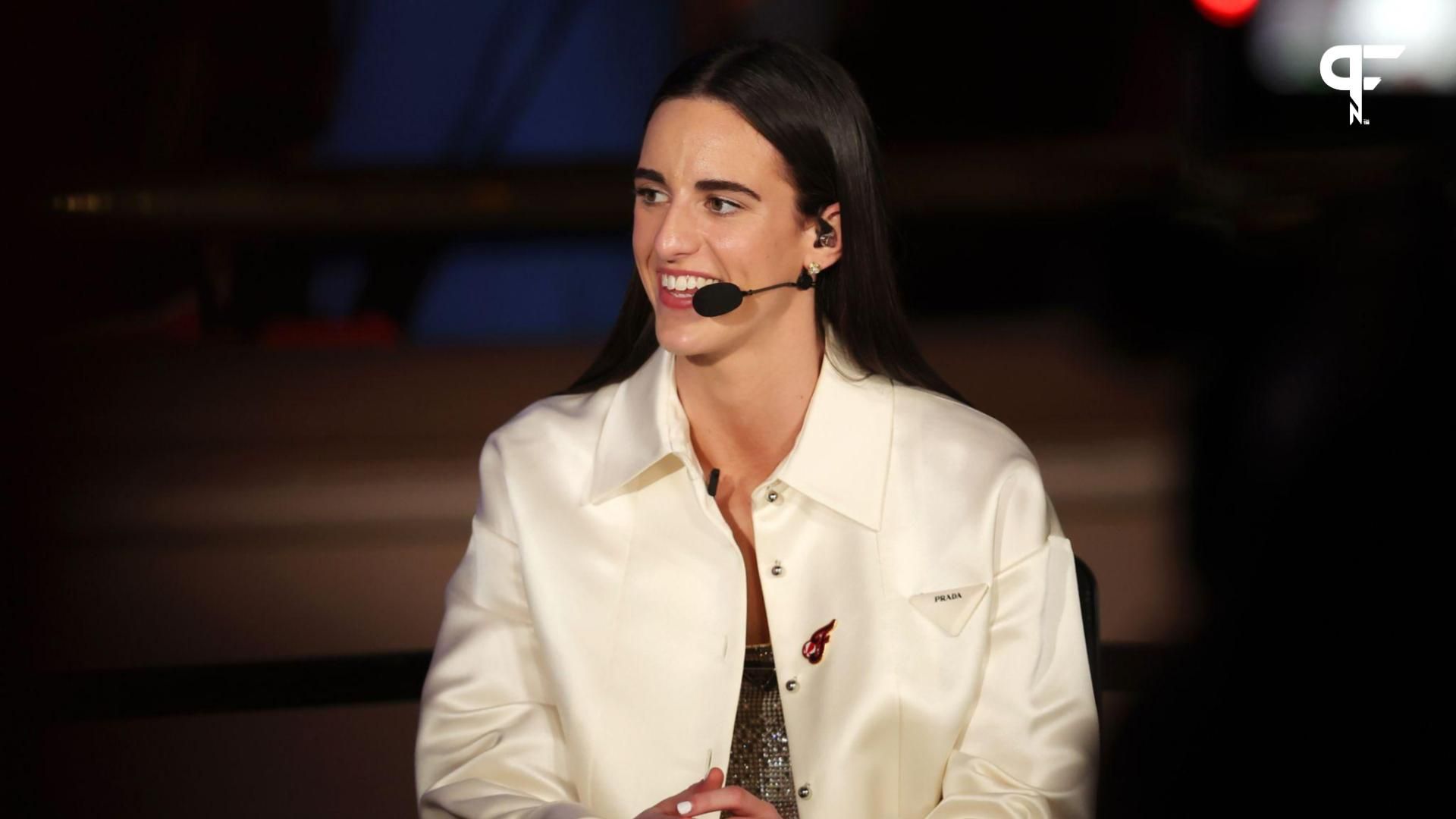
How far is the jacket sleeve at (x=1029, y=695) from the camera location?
1.43 m

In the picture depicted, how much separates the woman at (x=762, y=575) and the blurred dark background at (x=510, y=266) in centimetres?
111

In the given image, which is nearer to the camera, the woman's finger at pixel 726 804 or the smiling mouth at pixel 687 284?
the woman's finger at pixel 726 804

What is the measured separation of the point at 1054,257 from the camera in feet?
10.4

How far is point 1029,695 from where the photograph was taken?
146 cm

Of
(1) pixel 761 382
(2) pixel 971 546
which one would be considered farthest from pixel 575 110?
(2) pixel 971 546

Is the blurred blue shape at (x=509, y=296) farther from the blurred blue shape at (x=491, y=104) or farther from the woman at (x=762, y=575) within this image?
the woman at (x=762, y=575)

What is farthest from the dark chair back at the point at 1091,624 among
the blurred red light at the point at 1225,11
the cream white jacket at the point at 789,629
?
the blurred red light at the point at 1225,11

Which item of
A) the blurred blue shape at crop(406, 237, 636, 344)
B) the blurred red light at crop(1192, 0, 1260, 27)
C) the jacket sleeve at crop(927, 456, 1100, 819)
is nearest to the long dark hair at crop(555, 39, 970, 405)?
the jacket sleeve at crop(927, 456, 1100, 819)

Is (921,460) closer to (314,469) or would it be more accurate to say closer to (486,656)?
(486,656)

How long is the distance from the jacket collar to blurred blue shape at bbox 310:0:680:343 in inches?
57.7

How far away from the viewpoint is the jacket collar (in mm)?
1539

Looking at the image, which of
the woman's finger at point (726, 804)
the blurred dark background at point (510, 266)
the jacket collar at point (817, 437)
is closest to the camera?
the woman's finger at point (726, 804)

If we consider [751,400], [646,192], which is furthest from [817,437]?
[646,192]

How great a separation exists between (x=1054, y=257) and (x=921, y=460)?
172cm
